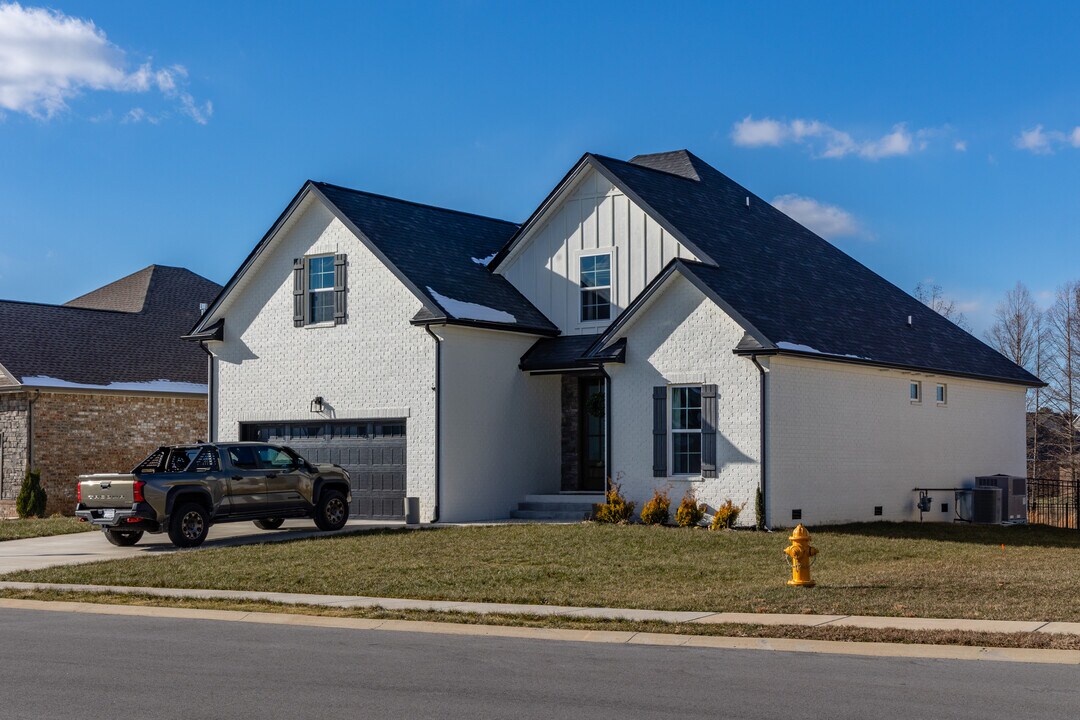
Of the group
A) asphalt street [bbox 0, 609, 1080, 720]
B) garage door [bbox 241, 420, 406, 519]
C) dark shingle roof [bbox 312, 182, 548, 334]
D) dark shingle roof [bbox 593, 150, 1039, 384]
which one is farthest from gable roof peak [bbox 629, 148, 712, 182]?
asphalt street [bbox 0, 609, 1080, 720]

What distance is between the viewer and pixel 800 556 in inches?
625

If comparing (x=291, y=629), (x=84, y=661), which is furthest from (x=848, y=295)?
(x=84, y=661)

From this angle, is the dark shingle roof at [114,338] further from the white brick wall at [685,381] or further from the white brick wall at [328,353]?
the white brick wall at [685,381]

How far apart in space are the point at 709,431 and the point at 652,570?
6.50m

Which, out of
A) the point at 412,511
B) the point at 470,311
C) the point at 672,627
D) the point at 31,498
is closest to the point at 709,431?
the point at 470,311

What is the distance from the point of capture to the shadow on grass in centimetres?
2352

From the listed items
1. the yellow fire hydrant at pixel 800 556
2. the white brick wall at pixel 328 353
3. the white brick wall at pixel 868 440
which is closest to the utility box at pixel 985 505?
the white brick wall at pixel 868 440

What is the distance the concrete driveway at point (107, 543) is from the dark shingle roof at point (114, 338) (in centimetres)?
1035

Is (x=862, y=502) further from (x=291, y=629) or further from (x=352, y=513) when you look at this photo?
(x=291, y=629)

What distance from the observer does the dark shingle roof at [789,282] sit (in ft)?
82.7

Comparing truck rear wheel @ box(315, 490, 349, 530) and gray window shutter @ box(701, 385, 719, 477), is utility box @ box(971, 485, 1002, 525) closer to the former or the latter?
gray window shutter @ box(701, 385, 719, 477)

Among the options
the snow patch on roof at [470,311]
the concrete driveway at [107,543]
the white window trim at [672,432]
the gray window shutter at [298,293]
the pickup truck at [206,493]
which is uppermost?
the gray window shutter at [298,293]

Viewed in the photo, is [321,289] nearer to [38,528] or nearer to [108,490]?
[108,490]

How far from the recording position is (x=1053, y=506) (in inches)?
1412
